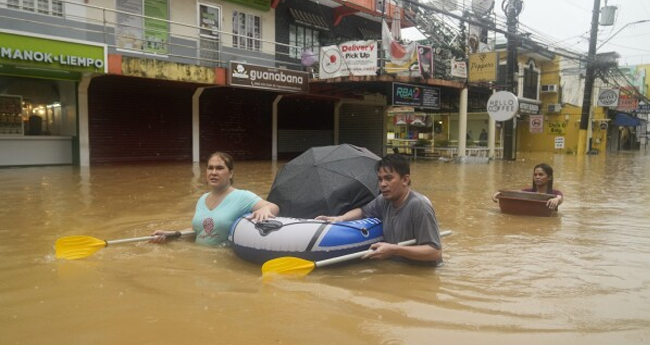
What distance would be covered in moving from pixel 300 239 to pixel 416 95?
15.9 m

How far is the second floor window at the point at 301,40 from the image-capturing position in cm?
2034

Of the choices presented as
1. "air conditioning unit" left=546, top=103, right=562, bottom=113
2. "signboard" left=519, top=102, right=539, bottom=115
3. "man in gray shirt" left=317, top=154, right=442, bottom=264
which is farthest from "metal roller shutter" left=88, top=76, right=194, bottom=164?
"air conditioning unit" left=546, top=103, right=562, bottom=113

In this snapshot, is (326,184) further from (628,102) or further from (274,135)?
(628,102)

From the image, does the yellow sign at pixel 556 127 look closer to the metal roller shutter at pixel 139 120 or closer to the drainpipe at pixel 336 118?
the drainpipe at pixel 336 118

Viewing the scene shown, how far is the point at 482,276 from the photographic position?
452cm

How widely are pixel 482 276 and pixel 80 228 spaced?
4.87 m

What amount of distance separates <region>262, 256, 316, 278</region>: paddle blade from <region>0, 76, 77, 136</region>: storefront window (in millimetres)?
13390

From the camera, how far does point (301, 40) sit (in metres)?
20.8

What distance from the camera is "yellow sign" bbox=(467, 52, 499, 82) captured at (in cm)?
1912

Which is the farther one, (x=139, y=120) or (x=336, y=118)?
(x=336, y=118)

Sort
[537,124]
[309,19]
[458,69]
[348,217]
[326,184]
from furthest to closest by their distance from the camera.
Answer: [537,124], [309,19], [458,69], [326,184], [348,217]

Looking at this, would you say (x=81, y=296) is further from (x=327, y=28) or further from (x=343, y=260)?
(x=327, y=28)

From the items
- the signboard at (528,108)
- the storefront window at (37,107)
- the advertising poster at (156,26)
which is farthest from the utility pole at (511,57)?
the storefront window at (37,107)

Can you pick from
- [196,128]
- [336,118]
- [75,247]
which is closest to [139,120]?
[196,128]
